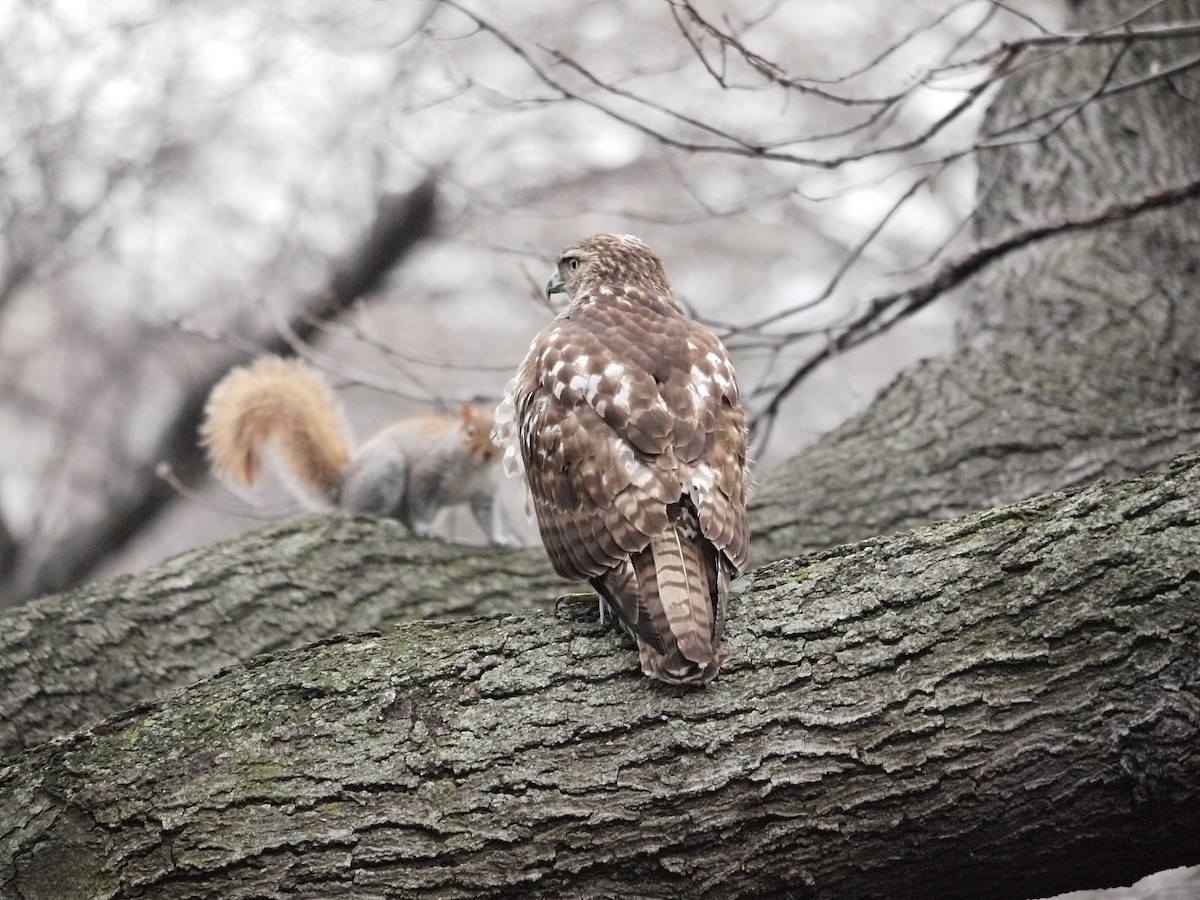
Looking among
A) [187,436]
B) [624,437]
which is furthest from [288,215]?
[624,437]

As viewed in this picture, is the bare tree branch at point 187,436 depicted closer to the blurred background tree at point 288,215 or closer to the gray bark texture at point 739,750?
the blurred background tree at point 288,215

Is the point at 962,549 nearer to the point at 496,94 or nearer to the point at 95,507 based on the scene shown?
the point at 496,94

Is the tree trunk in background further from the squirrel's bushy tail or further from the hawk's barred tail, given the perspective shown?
the squirrel's bushy tail

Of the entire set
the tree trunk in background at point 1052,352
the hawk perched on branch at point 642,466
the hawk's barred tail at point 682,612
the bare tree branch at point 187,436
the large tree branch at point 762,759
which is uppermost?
the bare tree branch at point 187,436

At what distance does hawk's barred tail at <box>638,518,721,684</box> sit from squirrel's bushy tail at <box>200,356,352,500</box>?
3522 millimetres

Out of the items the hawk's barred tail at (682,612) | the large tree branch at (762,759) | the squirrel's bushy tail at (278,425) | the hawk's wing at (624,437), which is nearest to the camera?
the large tree branch at (762,759)

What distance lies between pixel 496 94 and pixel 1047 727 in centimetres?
336

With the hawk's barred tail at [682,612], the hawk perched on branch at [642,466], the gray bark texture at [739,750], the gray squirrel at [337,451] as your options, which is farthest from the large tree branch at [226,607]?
the hawk's barred tail at [682,612]

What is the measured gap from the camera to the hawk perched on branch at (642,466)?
341cm

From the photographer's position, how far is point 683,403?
3.92 meters

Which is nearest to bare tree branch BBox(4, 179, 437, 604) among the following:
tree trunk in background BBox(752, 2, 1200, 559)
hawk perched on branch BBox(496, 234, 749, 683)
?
tree trunk in background BBox(752, 2, 1200, 559)

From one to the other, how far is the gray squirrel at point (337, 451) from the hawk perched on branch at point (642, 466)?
231 centimetres

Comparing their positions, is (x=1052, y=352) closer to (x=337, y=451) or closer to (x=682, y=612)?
(x=682, y=612)

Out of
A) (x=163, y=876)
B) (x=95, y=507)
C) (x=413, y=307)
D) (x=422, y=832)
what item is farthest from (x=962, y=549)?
(x=413, y=307)
